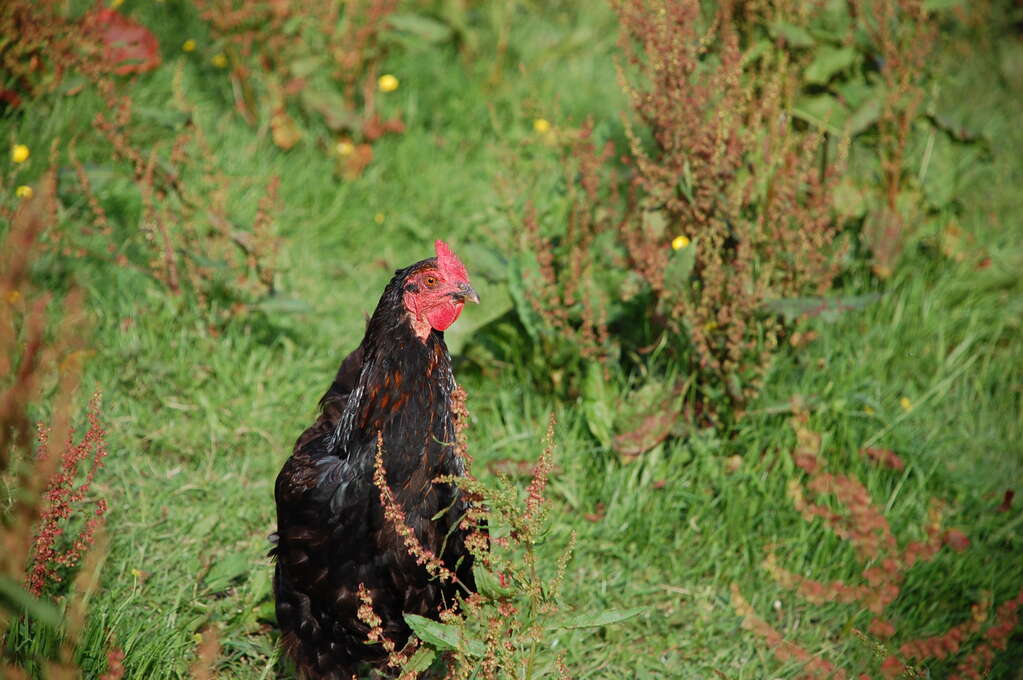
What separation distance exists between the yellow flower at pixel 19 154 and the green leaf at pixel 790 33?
10.8 ft

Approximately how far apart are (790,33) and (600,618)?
2657 mm

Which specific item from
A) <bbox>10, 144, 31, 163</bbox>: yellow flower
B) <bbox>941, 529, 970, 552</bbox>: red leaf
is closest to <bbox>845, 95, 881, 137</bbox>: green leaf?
<bbox>941, 529, 970, 552</bbox>: red leaf

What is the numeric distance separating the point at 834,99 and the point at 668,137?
46.3 inches

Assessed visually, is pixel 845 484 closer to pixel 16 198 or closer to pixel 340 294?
pixel 340 294

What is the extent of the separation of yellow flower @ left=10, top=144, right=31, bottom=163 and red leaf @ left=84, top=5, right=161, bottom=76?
1.80 feet

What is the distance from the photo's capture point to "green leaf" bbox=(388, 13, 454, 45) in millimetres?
5130

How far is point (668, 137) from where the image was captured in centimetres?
340

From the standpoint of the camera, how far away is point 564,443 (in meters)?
3.71

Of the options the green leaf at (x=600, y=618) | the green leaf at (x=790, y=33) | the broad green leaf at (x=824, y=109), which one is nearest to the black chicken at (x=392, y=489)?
the green leaf at (x=600, y=618)

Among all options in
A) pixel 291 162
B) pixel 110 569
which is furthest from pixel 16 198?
pixel 110 569

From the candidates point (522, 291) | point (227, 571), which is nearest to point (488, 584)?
point (227, 571)

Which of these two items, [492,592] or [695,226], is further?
[695,226]

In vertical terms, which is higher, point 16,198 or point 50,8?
point 50,8

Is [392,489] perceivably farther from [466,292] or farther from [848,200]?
[848,200]
